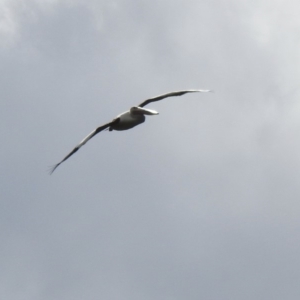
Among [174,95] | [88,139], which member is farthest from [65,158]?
[174,95]

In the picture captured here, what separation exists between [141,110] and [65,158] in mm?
3754

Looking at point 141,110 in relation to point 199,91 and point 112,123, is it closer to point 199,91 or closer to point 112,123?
point 112,123

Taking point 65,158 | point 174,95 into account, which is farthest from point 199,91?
point 65,158

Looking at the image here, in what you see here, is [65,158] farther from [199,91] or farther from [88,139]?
[199,91]

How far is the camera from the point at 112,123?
3678cm

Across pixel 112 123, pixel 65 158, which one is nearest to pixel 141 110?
pixel 112 123

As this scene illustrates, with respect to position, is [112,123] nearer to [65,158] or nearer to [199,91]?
[65,158]

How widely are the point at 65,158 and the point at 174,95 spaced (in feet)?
24.8

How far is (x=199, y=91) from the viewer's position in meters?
39.9

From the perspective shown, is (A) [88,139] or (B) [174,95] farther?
(B) [174,95]

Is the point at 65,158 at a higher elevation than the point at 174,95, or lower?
lower

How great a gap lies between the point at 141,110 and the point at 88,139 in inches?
101

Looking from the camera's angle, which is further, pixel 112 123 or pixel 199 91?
pixel 199 91

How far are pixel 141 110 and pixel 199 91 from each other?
4435mm
